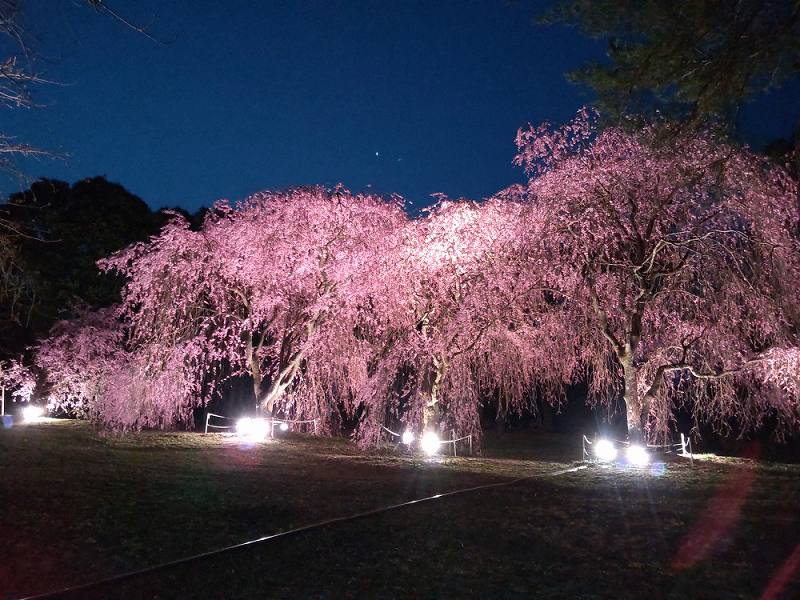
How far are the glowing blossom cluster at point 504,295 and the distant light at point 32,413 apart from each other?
5458 mm

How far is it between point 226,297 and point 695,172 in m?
12.1

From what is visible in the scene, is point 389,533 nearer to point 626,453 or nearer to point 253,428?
point 626,453

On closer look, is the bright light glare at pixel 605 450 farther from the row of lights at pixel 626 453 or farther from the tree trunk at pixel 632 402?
the tree trunk at pixel 632 402

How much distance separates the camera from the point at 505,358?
15.6m

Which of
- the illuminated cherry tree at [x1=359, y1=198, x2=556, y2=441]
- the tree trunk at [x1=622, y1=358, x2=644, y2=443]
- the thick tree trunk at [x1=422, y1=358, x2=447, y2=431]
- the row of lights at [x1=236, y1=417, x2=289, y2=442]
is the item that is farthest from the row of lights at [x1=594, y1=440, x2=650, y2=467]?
the row of lights at [x1=236, y1=417, x2=289, y2=442]

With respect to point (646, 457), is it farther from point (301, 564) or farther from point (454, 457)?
point (301, 564)

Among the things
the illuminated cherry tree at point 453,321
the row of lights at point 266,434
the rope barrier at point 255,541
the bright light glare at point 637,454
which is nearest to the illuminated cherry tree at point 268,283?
the row of lights at point 266,434

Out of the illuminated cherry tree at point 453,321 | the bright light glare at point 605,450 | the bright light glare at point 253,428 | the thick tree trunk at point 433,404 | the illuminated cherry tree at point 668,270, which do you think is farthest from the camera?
the bright light glare at point 253,428

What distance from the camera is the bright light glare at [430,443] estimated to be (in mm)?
15477

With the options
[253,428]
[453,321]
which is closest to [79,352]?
[253,428]

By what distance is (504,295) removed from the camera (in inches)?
560

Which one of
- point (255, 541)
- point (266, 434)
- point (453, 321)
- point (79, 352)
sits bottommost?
point (255, 541)

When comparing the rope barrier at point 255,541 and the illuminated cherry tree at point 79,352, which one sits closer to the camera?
the rope barrier at point 255,541

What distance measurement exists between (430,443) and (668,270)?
6.29m
